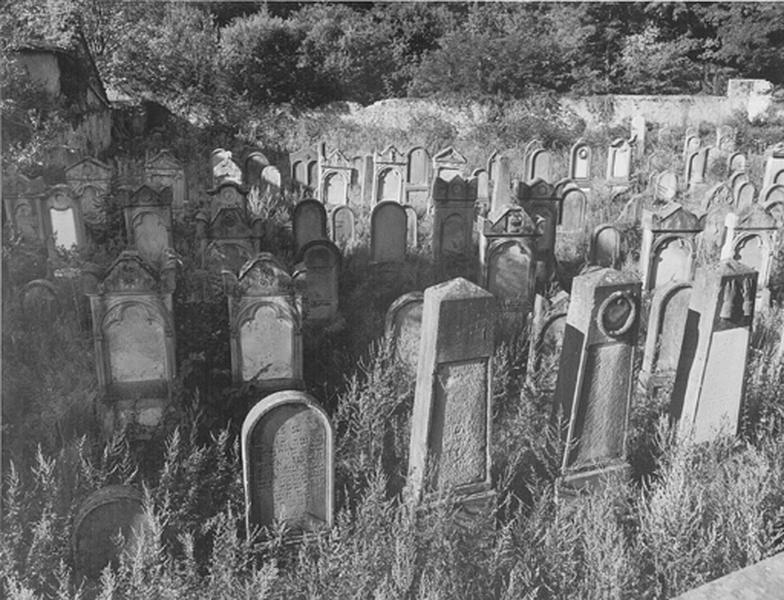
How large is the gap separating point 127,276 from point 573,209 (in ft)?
27.9

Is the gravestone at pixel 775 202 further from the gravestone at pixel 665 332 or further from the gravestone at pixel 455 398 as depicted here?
the gravestone at pixel 455 398

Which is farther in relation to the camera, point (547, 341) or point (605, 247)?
point (605, 247)

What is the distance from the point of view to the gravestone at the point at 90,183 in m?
11.2

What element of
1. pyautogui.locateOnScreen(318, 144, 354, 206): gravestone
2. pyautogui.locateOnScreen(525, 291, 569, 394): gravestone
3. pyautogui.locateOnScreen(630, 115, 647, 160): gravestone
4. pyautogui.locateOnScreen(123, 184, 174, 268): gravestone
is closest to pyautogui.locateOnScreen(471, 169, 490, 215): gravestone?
pyautogui.locateOnScreen(318, 144, 354, 206): gravestone

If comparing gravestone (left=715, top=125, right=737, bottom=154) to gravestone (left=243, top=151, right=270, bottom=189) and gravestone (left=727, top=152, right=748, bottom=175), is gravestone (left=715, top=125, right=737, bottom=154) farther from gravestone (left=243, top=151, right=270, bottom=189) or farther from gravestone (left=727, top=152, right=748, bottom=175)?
gravestone (left=243, top=151, right=270, bottom=189)

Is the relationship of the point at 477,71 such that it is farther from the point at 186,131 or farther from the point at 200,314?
the point at 200,314

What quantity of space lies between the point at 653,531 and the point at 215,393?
13.0ft

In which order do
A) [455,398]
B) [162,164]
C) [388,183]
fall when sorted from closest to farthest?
[455,398] < [162,164] < [388,183]

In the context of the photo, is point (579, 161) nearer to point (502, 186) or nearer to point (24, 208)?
point (502, 186)

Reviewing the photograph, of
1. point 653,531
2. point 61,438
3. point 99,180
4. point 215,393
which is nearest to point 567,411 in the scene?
point 653,531

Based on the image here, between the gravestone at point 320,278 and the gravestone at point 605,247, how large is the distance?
4114 mm

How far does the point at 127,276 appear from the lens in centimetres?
568

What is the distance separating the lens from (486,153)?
78.9 ft

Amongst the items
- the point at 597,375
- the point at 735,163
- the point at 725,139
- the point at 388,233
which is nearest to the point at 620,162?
the point at 735,163
